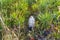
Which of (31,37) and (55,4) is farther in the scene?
(55,4)

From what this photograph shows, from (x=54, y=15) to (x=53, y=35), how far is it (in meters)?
0.16

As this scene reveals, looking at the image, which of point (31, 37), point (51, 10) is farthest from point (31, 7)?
point (31, 37)

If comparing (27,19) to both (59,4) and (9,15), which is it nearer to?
(9,15)

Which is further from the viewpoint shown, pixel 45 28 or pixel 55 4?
pixel 55 4

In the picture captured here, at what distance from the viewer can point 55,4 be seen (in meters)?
1.53

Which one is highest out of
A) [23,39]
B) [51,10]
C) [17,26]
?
[51,10]

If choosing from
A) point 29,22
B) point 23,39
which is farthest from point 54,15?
point 23,39

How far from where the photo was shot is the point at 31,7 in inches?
60.1

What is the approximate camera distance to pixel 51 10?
1.51m

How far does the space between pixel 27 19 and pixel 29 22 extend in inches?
1.3

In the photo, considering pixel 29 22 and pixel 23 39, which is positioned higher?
pixel 29 22

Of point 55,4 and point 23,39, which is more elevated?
point 55,4

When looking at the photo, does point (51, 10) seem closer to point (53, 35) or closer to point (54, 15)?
point (54, 15)

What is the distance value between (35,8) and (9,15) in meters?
0.22
